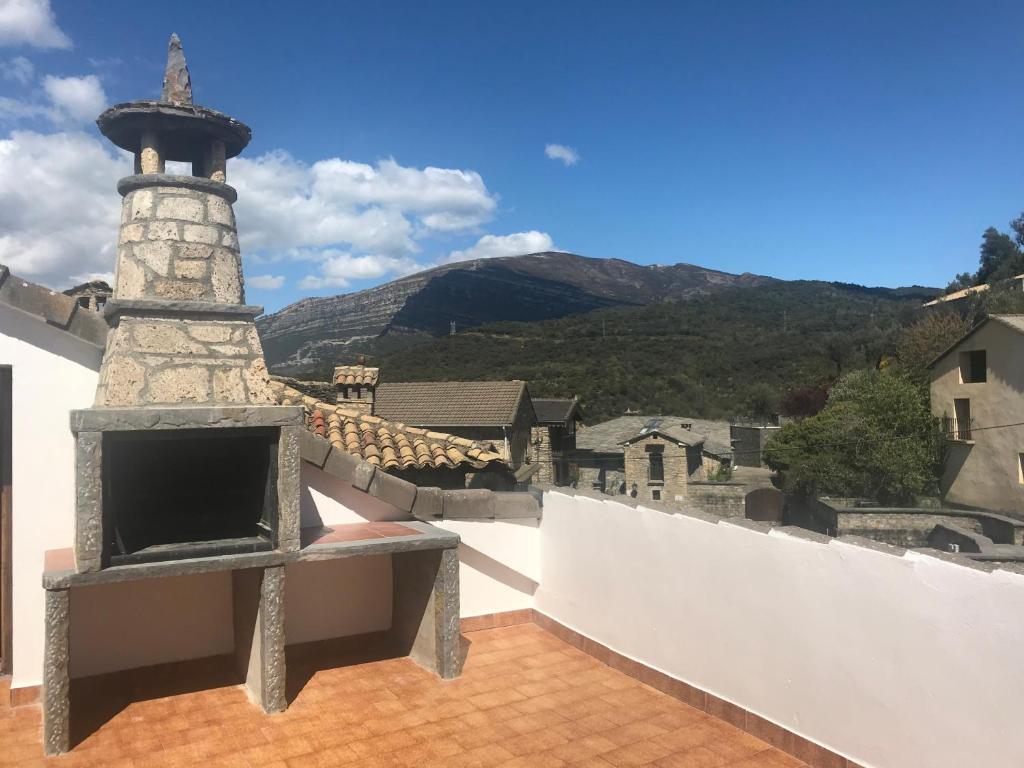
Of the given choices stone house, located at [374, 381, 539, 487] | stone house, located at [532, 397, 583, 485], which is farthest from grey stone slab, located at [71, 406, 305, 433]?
stone house, located at [532, 397, 583, 485]

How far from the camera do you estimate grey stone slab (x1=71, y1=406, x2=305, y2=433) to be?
4273 millimetres

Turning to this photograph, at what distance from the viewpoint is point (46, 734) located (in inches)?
165

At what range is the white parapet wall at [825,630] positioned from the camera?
10.3ft

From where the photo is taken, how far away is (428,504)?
6.27 m

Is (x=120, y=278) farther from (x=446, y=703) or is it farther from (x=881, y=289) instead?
(x=881, y=289)

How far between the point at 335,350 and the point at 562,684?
41.4 metres

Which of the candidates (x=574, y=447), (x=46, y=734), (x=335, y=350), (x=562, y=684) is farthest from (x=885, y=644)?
(x=335, y=350)

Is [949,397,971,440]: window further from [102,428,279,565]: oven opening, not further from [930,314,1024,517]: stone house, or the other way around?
[102,428,279,565]: oven opening

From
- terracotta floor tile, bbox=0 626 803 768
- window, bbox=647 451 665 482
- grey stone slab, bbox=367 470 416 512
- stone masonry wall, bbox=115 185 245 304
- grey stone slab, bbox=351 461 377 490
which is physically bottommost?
window, bbox=647 451 665 482

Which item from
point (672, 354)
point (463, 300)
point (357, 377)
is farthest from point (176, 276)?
point (463, 300)

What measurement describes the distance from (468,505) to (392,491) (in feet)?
2.73

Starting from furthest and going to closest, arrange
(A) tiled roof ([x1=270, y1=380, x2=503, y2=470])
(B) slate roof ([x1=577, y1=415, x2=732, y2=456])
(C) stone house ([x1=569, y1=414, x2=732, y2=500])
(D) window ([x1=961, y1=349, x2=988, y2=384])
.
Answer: (B) slate roof ([x1=577, y1=415, x2=732, y2=456]) → (C) stone house ([x1=569, y1=414, x2=732, y2=500]) → (D) window ([x1=961, y1=349, x2=988, y2=384]) → (A) tiled roof ([x1=270, y1=380, x2=503, y2=470])

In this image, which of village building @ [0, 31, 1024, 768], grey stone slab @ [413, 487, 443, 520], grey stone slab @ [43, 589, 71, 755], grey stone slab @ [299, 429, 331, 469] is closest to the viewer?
village building @ [0, 31, 1024, 768]

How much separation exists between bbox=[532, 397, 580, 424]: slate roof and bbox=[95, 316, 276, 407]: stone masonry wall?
2875 cm
